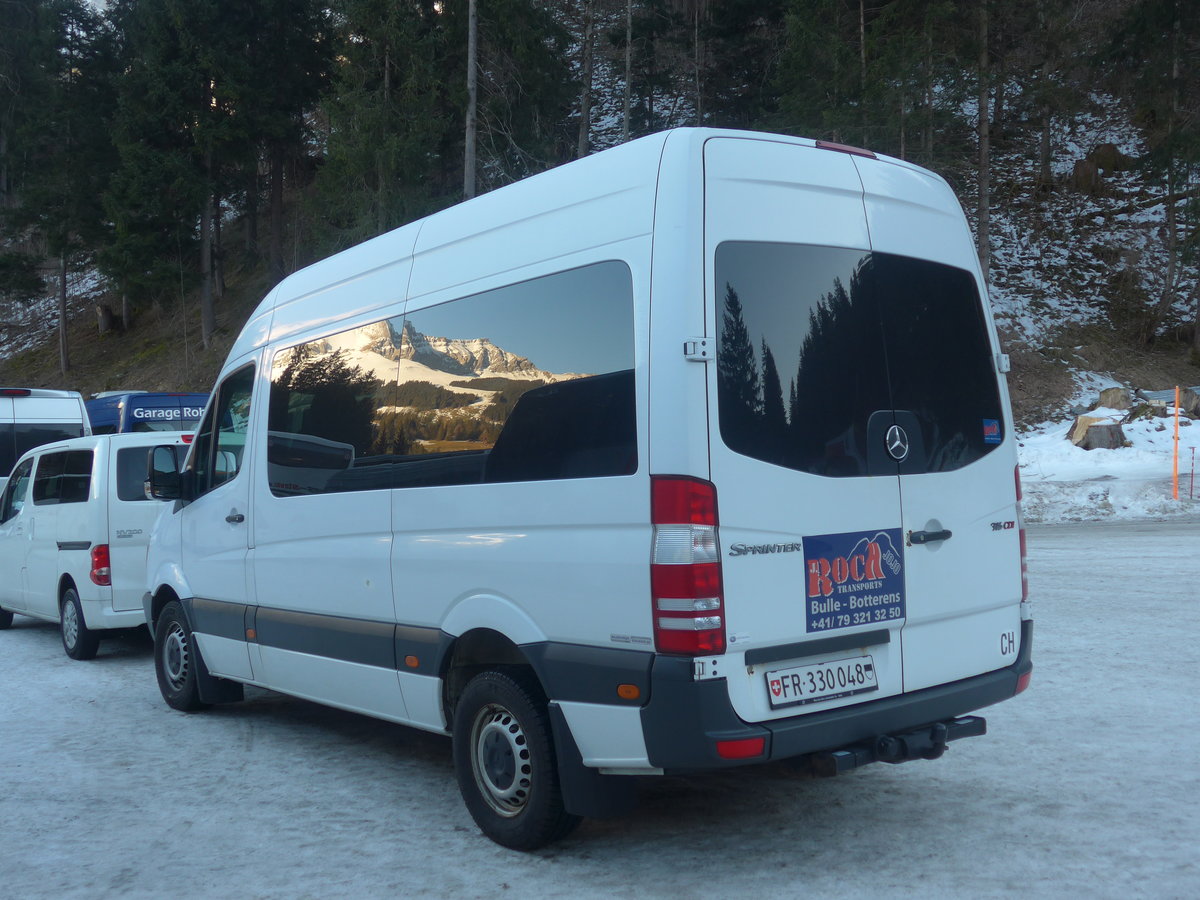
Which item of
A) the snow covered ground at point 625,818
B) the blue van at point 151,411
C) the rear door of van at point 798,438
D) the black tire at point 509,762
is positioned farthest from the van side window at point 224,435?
the blue van at point 151,411

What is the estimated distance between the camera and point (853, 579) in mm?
4109

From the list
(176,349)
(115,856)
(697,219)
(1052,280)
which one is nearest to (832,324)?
(697,219)

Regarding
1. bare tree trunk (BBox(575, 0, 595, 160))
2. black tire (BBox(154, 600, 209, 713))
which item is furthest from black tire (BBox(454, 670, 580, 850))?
bare tree trunk (BBox(575, 0, 595, 160))

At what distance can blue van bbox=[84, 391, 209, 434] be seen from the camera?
928 inches

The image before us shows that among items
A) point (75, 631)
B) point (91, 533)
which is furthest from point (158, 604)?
point (75, 631)

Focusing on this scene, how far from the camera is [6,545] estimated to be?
1082 cm

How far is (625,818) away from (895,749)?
133 centimetres

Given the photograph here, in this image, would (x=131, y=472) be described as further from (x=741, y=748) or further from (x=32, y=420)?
(x=32, y=420)

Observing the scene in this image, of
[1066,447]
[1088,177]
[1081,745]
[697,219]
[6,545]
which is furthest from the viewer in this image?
[1088,177]

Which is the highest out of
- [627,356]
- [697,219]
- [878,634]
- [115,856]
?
[697,219]

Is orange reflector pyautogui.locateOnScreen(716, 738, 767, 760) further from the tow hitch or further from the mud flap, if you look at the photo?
the mud flap

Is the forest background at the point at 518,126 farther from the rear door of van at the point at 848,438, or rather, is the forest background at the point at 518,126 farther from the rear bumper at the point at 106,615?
the rear door of van at the point at 848,438

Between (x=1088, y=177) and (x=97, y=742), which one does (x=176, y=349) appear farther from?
(x=97, y=742)

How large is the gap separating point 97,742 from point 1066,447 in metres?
20.3
